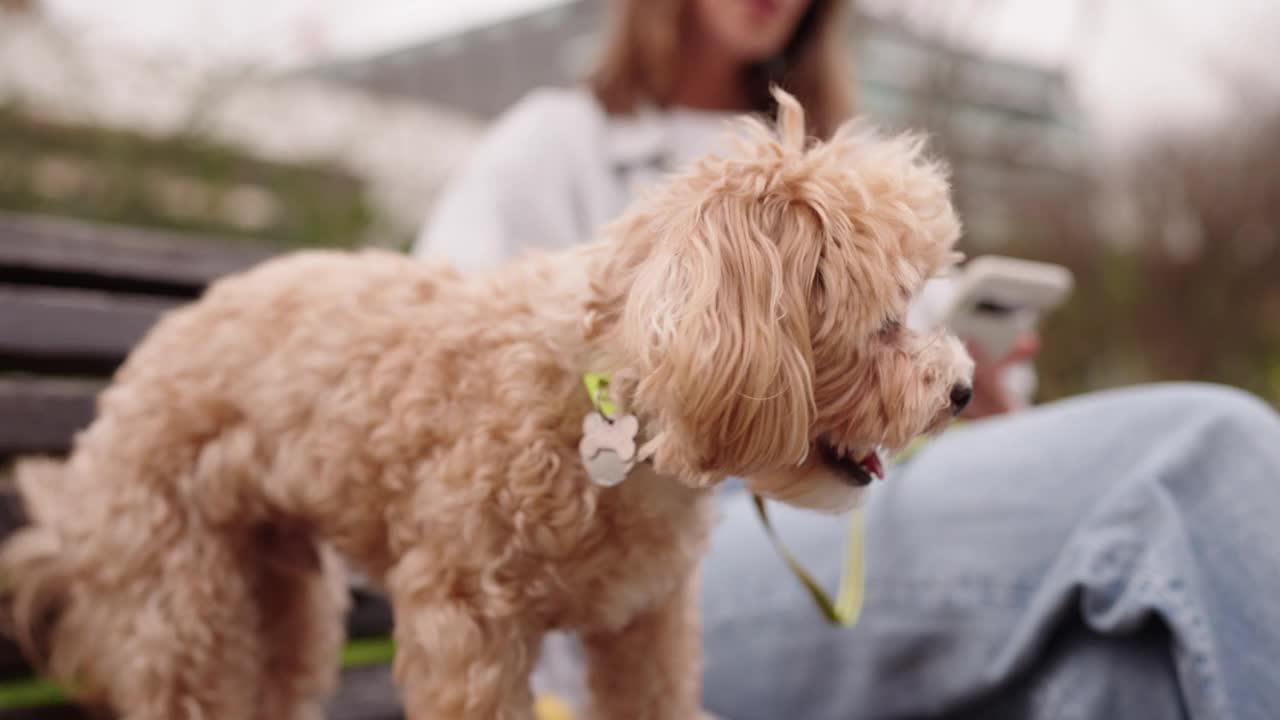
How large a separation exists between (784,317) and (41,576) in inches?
46.9

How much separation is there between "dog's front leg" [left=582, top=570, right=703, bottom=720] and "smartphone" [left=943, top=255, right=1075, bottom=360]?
743 millimetres

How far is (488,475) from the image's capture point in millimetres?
1106

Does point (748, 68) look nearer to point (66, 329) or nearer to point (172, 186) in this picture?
point (66, 329)

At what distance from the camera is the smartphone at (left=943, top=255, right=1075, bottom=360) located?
5.66 feet

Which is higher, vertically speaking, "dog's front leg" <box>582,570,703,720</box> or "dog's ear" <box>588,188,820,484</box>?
"dog's ear" <box>588,188,820,484</box>

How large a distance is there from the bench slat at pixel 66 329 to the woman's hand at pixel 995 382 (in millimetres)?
1632

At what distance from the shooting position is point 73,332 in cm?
194

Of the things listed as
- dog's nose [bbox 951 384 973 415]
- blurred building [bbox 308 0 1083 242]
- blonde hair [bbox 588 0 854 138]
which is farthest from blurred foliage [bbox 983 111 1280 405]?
dog's nose [bbox 951 384 973 415]

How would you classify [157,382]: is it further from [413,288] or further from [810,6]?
[810,6]

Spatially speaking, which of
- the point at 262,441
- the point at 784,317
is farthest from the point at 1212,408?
the point at 262,441

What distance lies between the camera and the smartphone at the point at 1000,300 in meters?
1.72

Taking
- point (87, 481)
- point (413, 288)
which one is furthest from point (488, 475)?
point (87, 481)

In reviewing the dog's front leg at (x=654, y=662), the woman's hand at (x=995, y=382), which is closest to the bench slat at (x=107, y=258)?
the dog's front leg at (x=654, y=662)

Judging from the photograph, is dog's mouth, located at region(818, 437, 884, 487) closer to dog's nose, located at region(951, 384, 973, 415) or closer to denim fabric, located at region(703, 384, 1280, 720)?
dog's nose, located at region(951, 384, 973, 415)
